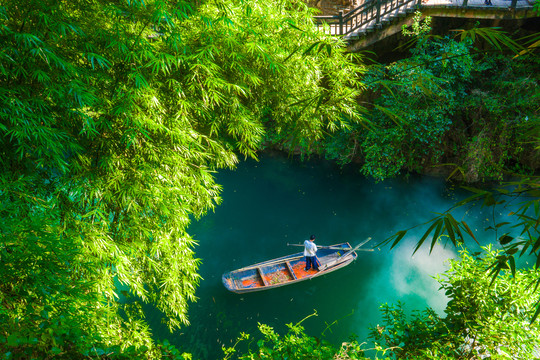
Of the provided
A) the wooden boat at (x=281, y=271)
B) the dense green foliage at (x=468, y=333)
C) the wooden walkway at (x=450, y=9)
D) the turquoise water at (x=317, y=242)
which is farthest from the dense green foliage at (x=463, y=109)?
the dense green foliage at (x=468, y=333)

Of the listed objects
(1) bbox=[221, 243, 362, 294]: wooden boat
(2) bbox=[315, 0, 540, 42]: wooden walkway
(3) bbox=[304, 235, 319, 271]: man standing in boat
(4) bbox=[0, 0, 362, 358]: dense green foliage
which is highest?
(2) bbox=[315, 0, 540, 42]: wooden walkway

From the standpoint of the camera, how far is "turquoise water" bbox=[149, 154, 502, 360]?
621cm

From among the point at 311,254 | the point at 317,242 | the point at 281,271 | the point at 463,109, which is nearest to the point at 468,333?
the point at 311,254

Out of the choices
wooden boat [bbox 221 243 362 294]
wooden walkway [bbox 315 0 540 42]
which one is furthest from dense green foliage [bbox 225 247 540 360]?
wooden walkway [bbox 315 0 540 42]

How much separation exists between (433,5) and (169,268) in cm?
751

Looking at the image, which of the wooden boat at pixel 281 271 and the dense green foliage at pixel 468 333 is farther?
the wooden boat at pixel 281 271

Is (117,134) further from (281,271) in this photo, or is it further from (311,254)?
(281,271)

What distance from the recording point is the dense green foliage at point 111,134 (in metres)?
2.26

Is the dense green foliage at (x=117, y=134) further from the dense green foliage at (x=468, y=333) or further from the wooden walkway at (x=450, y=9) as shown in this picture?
the wooden walkway at (x=450, y=9)

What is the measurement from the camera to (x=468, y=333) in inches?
116

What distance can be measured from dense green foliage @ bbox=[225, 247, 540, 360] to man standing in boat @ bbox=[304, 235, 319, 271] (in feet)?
10.6

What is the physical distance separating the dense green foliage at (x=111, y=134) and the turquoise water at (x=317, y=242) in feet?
7.52

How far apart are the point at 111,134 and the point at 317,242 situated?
5962mm

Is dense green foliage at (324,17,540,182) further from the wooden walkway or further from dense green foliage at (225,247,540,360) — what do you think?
dense green foliage at (225,247,540,360)
